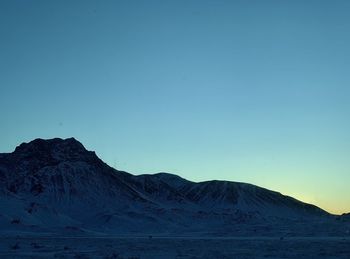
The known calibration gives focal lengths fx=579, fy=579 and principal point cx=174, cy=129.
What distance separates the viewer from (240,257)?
52562 millimetres

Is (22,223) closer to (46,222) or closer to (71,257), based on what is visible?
(46,222)

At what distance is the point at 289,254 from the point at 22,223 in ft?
317

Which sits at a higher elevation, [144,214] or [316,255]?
[144,214]

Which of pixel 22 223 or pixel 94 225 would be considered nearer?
pixel 22 223

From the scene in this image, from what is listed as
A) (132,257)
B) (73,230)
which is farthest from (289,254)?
(73,230)

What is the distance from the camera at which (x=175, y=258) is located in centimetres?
5141

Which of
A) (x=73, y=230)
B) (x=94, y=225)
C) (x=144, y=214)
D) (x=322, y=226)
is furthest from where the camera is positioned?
(x=144, y=214)

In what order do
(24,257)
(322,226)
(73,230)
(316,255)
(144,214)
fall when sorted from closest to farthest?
(24,257) < (316,255) < (73,230) < (322,226) < (144,214)

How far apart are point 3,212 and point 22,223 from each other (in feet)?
30.7

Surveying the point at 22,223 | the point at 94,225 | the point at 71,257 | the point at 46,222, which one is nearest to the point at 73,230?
the point at 22,223

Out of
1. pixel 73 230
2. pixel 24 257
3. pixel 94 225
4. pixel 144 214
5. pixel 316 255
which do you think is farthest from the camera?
pixel 144 214

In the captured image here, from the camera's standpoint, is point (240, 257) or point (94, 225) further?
point (94, 225)

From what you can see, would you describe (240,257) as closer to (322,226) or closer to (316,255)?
(316,255)

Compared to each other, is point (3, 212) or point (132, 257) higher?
point (3, 212)
